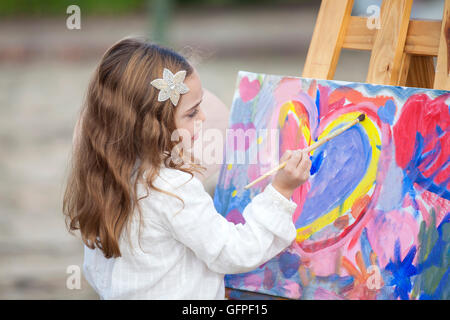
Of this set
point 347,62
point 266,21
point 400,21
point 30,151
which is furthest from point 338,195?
point 266,21

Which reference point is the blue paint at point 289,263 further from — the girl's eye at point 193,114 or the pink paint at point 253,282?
the girl's eye at point 193,114

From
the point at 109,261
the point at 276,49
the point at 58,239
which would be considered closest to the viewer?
the point at 109,261

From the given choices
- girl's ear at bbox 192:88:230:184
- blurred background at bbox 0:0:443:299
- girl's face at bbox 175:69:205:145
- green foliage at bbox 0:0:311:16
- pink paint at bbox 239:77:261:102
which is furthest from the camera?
green foliage at bbox 0:0:311:16

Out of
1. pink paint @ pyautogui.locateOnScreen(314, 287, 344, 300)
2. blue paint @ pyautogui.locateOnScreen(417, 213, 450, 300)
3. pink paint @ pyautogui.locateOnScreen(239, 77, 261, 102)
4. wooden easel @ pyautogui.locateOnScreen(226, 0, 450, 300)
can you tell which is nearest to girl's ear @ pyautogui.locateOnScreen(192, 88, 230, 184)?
pink paint @ pyautogui.locateOnScreen(239, 77, 261, 102)

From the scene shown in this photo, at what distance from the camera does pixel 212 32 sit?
1098 centimetres

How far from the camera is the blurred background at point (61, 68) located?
4082 millimetres

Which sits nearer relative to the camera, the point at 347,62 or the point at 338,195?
the point at 338,195

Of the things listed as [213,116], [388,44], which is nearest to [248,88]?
[213,116]

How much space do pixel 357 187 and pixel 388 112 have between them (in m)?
0.25

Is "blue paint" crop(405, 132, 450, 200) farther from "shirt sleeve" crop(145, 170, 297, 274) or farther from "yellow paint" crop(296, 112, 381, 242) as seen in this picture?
"shirt sleeve" crop(145, 170, 297, 274)

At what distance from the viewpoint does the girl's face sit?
1.67 meters

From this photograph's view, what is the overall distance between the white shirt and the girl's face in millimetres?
146
